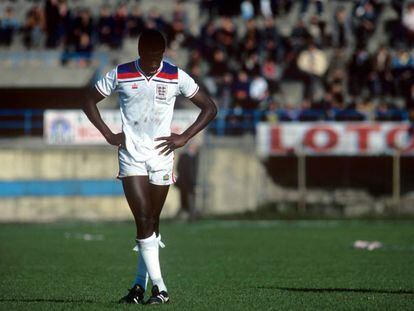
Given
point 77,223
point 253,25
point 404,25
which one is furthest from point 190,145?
point 404,25

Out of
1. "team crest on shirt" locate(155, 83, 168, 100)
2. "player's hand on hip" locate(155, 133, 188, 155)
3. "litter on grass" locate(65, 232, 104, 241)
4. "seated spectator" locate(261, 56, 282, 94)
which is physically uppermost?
"seated spectator" locate(261, 56, 282, 94)

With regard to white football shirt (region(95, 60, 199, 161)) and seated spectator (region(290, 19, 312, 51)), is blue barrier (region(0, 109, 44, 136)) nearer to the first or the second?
seated spectator (region(290, 19, 312, 51))

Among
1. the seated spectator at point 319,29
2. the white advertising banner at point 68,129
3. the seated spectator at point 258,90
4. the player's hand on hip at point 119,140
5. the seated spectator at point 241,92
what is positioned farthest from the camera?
the seated spectator at point 319,29

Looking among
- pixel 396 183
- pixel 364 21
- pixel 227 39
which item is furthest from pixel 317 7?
pixel 396 183

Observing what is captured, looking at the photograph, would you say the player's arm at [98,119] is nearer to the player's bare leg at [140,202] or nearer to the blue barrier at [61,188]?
the player's bare leg at [140,202]

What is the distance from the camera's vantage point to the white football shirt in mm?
9656

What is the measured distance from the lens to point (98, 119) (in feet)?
32.4

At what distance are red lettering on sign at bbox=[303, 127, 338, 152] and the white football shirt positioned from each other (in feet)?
64.5

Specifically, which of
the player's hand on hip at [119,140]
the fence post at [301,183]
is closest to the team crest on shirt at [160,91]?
the player's hand on hip at [119,140]

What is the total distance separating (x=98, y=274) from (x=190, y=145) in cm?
1440

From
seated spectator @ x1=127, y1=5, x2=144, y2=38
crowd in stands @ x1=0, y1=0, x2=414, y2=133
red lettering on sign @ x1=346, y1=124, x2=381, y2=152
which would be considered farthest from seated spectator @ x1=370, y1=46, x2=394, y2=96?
seated spectator @ x1=127, y1=5, x2=144, y2=38

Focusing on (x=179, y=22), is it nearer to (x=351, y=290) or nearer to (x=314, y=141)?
(x=314, y=141)

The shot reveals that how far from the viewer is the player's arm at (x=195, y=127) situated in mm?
9711

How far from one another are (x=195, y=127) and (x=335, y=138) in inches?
778
